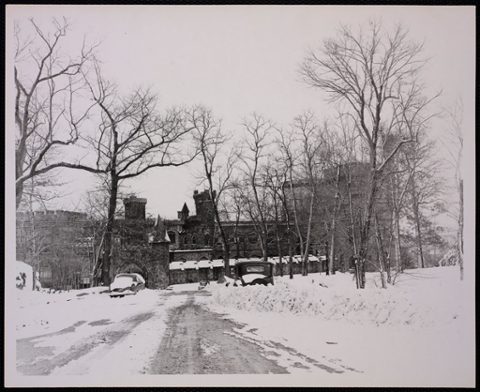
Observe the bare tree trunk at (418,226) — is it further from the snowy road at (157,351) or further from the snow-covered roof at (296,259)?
the snowy road at (157,351)

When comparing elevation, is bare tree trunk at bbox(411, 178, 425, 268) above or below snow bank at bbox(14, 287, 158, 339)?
above

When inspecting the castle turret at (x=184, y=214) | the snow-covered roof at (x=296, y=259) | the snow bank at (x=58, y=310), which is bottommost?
the snow bank at (x=58, y=310)

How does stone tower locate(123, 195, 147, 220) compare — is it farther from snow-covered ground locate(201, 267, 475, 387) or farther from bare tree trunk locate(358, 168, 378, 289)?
bare tree trunk locate(358, 168, 378, 289)

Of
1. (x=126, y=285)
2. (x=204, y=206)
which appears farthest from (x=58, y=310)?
(x=204, y=206)

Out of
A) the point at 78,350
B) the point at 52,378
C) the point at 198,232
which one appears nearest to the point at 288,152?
the point at 198,232

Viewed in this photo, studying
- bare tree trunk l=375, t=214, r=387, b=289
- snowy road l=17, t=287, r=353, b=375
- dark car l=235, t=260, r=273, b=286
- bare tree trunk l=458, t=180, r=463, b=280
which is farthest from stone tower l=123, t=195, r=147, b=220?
bare tree trunk l=458, t=180, r=463, b=280

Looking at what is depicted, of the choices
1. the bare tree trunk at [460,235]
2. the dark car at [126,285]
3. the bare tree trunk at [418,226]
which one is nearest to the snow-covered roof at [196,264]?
the dark car at [126,285]

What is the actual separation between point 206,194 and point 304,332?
6.92ft

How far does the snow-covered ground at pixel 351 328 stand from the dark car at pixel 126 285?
36cm

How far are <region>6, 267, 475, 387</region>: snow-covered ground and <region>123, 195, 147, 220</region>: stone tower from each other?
1253 millimetres

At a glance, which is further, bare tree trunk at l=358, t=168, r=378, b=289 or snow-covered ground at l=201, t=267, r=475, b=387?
bare tree trunk at l=358, t=168, r=378, b=289

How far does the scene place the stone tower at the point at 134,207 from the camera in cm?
543

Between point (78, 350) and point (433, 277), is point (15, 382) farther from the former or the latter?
point (433, 277)

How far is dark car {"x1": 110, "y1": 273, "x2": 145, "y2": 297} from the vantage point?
5.71m
